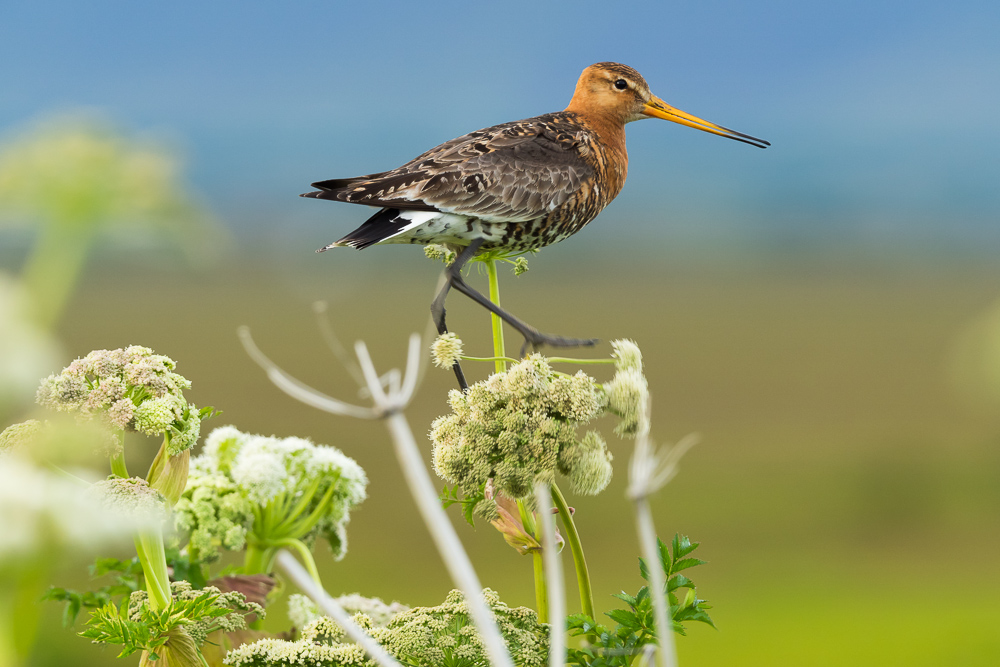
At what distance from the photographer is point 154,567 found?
6.93 feet

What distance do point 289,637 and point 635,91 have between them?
6.90 feet

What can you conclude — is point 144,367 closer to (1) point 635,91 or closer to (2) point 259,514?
(2) point 259,514

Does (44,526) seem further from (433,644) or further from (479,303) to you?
(479,303)

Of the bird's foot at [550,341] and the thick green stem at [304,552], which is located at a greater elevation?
the bird's foot at [550,341]

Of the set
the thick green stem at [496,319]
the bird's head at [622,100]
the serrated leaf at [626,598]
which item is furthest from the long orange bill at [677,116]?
the serrated leaf at [626,598]

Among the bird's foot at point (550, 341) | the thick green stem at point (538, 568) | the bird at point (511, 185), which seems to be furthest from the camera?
the bird at point (511, 185)

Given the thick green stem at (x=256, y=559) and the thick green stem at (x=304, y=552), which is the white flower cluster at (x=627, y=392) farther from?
the thick green stem at (x=256, y=559)

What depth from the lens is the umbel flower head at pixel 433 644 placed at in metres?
1.91

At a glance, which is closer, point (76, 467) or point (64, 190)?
point (64, 190)

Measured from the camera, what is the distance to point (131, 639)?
1.97 m

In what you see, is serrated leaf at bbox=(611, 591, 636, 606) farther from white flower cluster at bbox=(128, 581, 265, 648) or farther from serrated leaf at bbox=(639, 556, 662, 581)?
white flower cluster at bbox=(128, 581, 265, 648)

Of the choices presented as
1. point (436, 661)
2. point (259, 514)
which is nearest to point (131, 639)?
point (436, 661)

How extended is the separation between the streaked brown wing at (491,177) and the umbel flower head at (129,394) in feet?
2.44

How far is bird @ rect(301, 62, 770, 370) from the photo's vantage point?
99.5 inches
